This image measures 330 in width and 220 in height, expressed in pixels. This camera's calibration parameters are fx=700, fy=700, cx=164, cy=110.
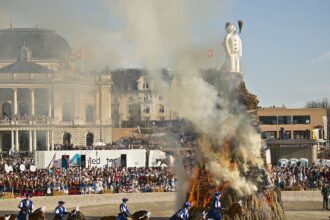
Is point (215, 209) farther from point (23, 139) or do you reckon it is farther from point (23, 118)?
point (23, 139)

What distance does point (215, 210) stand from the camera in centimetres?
2817

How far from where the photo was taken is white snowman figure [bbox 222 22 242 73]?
109 feet

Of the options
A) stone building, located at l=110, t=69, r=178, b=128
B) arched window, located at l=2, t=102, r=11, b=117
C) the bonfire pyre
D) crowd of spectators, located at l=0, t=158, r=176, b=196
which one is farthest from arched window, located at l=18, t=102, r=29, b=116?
the bonfire pyre

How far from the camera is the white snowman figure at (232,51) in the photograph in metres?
33.4

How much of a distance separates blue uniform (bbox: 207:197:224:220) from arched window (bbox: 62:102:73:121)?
95.8 metres

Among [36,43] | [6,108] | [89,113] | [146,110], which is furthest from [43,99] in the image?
[146,110]

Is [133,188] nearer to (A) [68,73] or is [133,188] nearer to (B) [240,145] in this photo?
(B) [240,145]

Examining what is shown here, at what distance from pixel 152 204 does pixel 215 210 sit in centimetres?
1828

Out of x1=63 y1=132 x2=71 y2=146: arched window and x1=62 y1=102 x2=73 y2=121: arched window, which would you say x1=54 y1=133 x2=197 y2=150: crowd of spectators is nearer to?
x1=63 y1=132 x2=71 y2=146: arched window

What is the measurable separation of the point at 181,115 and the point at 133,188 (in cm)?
2101

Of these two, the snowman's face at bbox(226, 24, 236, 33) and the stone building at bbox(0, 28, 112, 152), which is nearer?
the snowman's face at bbox(226, 24, 236, 33)

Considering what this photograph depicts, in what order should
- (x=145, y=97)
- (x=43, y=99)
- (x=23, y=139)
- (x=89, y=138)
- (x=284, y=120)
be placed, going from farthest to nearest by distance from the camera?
(x=145, y=97), (x=89, y=138), (x=43, y=99), (x=23, y=139), (x=284, y=120)

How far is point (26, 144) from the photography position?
117m

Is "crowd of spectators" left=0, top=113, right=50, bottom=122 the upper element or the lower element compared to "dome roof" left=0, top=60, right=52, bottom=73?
lower
